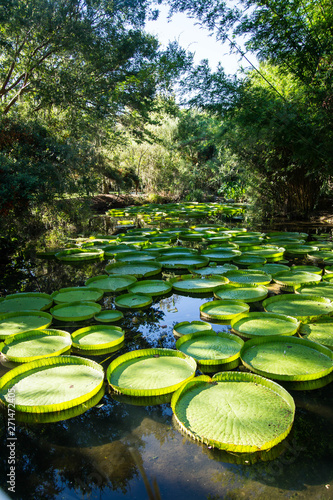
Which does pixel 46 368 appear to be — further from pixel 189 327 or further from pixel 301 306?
pixel 301 306

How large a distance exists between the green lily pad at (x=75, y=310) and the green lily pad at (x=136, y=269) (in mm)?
979

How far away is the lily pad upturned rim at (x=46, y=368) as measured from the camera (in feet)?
5.28

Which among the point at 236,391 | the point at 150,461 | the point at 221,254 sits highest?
the point at 221,254

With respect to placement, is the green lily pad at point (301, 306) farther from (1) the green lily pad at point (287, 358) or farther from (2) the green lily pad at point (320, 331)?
(1) the green lily pad at point (287, 358)

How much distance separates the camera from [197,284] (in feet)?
11.5

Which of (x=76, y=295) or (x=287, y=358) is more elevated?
(x=76, y=295)

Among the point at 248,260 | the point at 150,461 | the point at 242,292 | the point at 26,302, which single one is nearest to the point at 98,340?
the point at 150,461

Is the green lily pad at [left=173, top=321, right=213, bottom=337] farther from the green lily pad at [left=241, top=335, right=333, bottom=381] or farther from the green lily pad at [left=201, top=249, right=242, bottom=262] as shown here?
the green lily pad at [left=201, top=249, right=242, bottom=262]

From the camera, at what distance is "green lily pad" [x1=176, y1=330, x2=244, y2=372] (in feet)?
6.56

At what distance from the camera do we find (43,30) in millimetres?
6465

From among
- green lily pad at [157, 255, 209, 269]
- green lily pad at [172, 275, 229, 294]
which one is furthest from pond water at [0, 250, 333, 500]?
green lily pad at [157, 255, 209, 269]

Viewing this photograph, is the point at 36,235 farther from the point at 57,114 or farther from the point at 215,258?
the point at 215,258

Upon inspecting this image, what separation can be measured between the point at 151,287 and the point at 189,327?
1.05 metres

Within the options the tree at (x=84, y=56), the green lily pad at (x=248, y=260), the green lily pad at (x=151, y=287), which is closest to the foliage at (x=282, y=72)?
the tree at (x=84, y=56)
